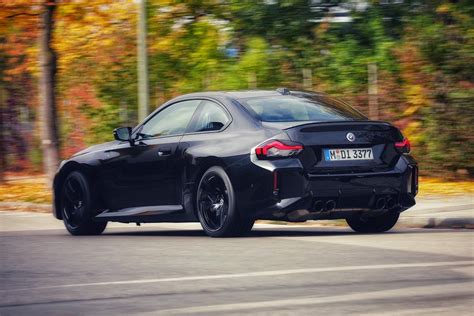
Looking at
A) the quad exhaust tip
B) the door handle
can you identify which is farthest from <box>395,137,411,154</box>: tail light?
the door handle

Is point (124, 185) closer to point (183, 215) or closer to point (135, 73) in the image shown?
point (183, 215)

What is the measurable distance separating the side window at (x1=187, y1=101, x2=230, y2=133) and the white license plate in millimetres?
1189

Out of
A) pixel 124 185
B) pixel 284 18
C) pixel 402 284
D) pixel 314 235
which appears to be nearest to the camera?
pixel 402 284

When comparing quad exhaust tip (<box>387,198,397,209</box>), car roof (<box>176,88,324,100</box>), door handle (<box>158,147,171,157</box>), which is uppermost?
car roof (<box>176,88,324,100</box>)

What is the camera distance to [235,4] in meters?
26.3

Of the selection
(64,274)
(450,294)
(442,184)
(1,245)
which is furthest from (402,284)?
(442,184)

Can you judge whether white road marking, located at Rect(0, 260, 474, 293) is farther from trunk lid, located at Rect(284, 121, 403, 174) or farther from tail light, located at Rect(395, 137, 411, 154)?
tail light, located at Rect(395, 137, 411, 154)

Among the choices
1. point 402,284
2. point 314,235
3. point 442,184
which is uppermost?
point 402,284

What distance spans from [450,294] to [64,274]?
304cm

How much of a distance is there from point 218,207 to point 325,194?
1.09 meters

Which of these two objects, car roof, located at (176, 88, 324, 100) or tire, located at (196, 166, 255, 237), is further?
car roof, located at (176, 88, 324, 100)

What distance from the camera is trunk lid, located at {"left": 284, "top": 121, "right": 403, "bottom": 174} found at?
1149 cm

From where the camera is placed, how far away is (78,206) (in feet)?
45.0

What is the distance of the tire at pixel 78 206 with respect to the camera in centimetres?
1352
